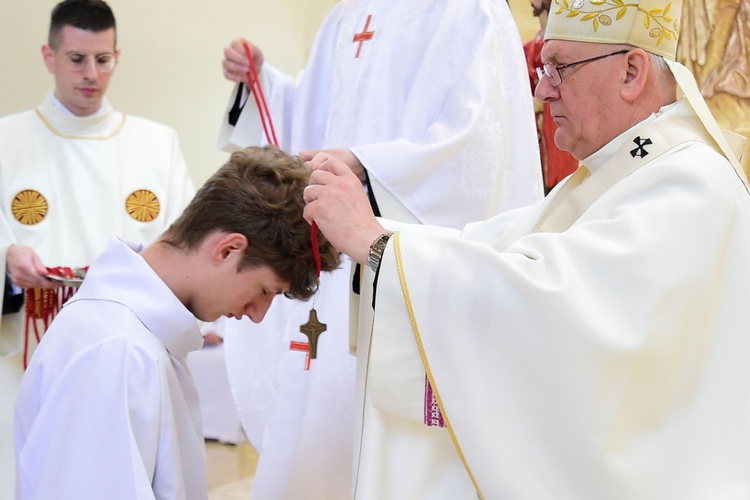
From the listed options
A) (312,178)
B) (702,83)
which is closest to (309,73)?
(312,178)

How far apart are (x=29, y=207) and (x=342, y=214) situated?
2.68 meters

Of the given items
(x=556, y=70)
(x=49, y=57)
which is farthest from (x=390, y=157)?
(x=49, y=57)

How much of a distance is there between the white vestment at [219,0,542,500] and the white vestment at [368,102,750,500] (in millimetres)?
1043

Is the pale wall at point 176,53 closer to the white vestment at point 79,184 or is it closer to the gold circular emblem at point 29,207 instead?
the white vestment at point 79,184

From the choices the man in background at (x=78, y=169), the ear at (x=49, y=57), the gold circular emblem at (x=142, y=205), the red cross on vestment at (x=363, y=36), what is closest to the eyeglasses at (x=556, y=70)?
the red cross on vestment at (x=363, y=36)

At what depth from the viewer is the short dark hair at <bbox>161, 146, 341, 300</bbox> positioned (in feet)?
7.21

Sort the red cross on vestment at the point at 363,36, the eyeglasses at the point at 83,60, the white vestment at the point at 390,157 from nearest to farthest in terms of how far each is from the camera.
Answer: the white vestment at the point at 390,157, the red cross on vestment at the point at 363,36, the eyeglasses at the point at 83,60

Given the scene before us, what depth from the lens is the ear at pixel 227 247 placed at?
2.18 m

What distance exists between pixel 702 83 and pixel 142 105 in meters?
3.75

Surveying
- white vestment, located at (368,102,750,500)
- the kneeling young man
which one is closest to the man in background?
the kneeling young man

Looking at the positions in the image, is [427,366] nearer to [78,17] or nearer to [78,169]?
[78,169]

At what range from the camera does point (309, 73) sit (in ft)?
11.8

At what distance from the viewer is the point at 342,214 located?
78.4 inches

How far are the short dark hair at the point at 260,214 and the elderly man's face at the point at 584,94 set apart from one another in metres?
0.62
